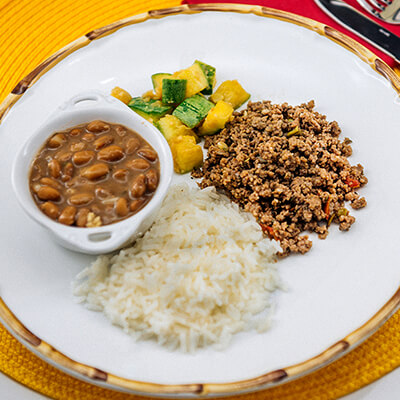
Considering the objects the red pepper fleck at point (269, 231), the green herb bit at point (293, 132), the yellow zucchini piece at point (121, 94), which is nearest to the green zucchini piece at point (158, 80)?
the yellow zucchini piece at point (121, 94)

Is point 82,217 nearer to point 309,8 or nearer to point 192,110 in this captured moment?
point 192,110

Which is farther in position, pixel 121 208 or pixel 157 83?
pixel 157 83

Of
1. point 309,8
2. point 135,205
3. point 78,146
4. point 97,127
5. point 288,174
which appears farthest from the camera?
point 309,8

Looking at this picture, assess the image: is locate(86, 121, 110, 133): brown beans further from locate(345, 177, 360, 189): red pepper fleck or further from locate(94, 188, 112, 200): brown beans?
locate(345, 177, 360, 189): red pepper fleck

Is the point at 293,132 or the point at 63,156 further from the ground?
the point at 293,132

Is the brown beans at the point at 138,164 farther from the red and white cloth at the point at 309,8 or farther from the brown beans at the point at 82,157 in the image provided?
the red and white cloth at the point at 309,8

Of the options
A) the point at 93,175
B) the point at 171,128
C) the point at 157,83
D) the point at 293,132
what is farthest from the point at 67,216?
the point at 293,132

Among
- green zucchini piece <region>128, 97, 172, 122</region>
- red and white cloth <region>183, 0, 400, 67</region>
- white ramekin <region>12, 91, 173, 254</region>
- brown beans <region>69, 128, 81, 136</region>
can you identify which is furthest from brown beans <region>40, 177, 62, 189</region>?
red and white cloth <region>183, 0, 400, 67</region>
